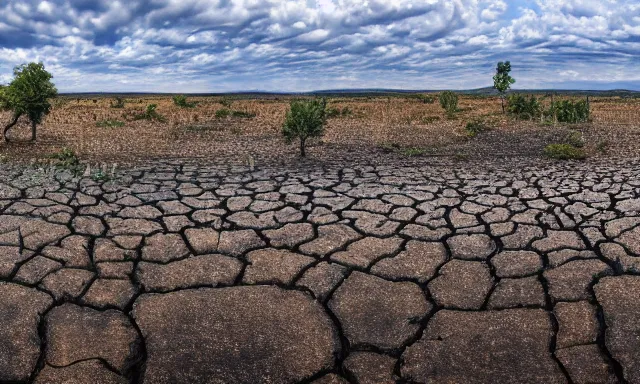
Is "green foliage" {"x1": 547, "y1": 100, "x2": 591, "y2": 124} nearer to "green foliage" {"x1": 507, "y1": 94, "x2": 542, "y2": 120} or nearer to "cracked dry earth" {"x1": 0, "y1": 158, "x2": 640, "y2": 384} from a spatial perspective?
"green foliage" {"x1": 507, "y1": 94, "x2": 542, "y2": 120}

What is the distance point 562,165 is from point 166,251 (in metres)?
7.15

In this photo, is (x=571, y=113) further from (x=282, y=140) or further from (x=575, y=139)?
(x=282, y=140)

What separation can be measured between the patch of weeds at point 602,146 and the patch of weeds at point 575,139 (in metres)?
0.36

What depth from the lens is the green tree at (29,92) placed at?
11.3 metres

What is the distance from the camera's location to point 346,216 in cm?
572

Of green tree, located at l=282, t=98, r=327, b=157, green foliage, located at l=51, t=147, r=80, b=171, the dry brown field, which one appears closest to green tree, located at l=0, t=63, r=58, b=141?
the dry brown field

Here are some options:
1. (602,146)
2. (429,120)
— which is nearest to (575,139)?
(602,146)

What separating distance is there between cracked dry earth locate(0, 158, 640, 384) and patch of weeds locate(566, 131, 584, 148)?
5.07 metres

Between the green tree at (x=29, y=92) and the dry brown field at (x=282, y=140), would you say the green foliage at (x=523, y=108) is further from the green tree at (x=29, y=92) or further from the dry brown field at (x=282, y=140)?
the green tree at (x=29, y=92)

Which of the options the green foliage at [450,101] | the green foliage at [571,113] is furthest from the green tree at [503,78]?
the green foliage at [571,113]

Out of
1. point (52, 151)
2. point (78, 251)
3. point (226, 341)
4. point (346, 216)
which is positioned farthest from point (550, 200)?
point (52, 151)

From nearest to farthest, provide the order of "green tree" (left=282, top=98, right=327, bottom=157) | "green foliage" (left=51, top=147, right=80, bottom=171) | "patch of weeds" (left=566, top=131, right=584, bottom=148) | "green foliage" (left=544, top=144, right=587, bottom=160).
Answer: "green foliage" (left=51, top=147, right=80, bottom=171) → "green foliage" (left=544, top=144, right=587, bottom=160) → "green tree" (left=282, top=98, right=327, bottom=157) → "patch of weeds" (left=566, top=131, right=584, bottom=148)

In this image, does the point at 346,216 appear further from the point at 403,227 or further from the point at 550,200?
the point at 550,200

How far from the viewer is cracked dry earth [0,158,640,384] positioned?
3031 millimetres
